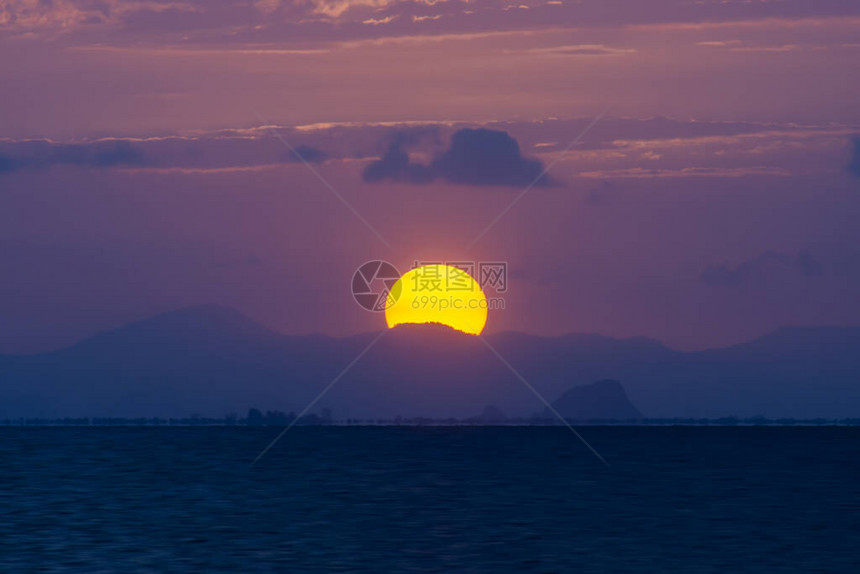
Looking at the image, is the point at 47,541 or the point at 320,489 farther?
the point at 320,489

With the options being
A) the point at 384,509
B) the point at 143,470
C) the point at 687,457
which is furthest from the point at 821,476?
the point at 143,470

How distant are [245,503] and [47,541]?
29.8 m

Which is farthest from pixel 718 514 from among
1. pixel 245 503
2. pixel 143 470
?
pixel 143 470

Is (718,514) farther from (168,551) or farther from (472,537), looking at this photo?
(168,551)

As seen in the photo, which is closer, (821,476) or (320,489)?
(320,489)

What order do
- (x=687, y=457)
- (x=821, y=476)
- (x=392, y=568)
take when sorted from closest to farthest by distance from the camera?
(x=392, y=568), (x=821, y=476), (x=687, y=457)

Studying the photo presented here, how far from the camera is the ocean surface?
218ft

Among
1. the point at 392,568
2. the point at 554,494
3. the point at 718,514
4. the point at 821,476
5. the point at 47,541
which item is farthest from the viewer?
the point at 821,476

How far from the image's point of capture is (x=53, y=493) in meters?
116

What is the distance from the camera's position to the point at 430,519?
8888 centimetres

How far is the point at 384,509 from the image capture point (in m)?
97.5

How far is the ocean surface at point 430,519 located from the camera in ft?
218

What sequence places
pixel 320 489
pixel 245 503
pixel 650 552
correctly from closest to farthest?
pixel 650 552 → pixel 245 503 → pixel 320 489

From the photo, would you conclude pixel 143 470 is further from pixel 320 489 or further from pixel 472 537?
pixel 472 537
